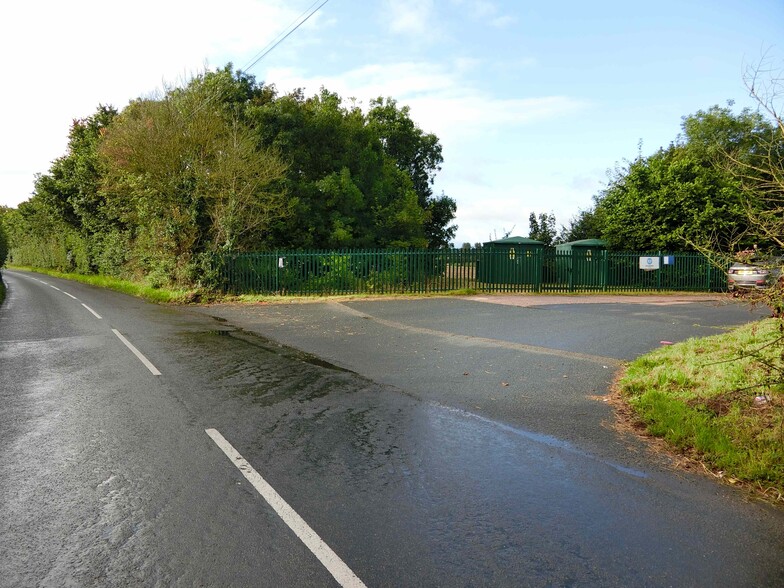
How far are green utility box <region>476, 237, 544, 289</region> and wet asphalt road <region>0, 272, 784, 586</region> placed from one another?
47.4 ft

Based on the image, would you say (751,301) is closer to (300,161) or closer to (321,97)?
(300,161)

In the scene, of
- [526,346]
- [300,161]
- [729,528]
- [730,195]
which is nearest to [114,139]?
[300,161]

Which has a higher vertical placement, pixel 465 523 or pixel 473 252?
pixel 473 252

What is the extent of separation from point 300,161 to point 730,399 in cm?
2764

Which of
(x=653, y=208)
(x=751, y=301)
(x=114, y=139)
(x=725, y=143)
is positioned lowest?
(x=751, y=301)

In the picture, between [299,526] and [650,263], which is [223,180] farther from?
[299,526]

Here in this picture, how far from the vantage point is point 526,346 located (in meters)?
11.1

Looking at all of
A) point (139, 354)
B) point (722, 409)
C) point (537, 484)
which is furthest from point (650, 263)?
point (537, 484)

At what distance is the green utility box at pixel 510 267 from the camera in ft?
80.1

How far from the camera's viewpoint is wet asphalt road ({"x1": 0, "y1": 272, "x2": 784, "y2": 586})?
10.9ft

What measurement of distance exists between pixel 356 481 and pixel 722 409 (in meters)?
4.05

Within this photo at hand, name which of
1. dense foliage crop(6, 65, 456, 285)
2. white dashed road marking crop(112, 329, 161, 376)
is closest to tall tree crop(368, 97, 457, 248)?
dense foliage crop(6, 65, 456, 285)

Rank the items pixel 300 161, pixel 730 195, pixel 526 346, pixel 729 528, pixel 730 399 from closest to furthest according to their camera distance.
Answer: pixel 729 528 < pixel 730 399 < pixel 526 346 < pixel 730 195 < pixel 300 161

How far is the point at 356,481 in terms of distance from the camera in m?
4.52
